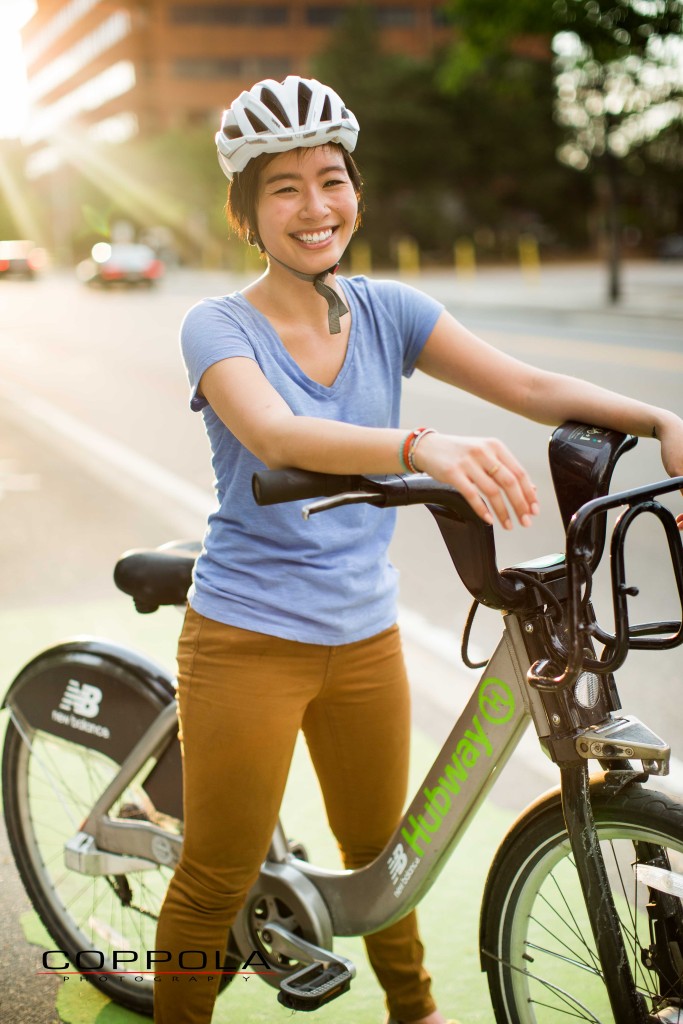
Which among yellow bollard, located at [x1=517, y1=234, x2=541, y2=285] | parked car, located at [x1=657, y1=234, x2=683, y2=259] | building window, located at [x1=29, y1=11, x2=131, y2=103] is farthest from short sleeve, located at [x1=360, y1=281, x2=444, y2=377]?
building window, located at [x1=29, y1=11, x2=131, y2=103]

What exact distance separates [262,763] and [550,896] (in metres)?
0.67

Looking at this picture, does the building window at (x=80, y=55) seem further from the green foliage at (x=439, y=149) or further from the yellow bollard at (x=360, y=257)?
the yellow bollard at (x=360, y=257)

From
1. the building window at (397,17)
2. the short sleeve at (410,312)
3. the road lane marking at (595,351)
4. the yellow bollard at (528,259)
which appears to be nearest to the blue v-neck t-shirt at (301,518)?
the short sleeve at (410,312)

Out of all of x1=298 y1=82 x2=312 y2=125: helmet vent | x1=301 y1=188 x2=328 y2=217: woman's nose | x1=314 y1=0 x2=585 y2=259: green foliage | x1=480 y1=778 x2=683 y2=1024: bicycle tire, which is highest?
x1=314 y1=0 x2=585 y2=259: green foliage

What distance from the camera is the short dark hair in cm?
226

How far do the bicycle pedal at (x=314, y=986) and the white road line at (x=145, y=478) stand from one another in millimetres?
1556

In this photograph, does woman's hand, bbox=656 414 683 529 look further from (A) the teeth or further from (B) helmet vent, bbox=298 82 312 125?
(B) helmet vent, bbox=298 82 312 125

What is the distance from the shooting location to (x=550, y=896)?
2486 millimetres

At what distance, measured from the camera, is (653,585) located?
6039 mm

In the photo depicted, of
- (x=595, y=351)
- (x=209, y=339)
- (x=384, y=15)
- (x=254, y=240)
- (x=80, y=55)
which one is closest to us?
(x=209, y=339)

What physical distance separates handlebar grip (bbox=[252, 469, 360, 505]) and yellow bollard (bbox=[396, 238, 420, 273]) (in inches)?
1595

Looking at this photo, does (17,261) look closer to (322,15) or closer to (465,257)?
(465,257)

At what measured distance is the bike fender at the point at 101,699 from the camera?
2771 millimetres

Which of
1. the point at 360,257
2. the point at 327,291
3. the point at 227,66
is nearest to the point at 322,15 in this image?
the point at 227,66
